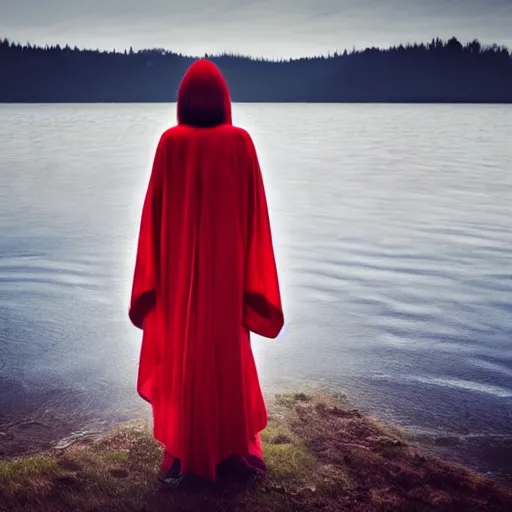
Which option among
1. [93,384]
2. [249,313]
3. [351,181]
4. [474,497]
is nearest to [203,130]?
[249,313]

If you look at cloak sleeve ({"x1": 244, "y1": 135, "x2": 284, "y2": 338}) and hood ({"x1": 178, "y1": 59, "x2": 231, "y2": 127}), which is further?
cloak sleeve ({"x1": 244, "y1": 135, "x2": 284, "y2": 338})

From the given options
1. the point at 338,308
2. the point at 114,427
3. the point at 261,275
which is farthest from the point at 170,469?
the point at 338,308

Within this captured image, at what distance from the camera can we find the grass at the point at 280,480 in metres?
3.50

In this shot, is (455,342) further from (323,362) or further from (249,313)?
(249,313)

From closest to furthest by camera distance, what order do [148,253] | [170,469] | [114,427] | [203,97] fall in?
[203,97], [148,253], [170,469], [114,427]

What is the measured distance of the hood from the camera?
3330 millimetres

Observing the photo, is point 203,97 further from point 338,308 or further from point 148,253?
point 338,308

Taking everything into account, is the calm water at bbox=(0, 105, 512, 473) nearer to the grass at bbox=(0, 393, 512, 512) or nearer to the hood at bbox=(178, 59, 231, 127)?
the grass at bbox=(0, 393, 512, 512)

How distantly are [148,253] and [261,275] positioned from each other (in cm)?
60

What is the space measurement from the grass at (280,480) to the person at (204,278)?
0.67ft

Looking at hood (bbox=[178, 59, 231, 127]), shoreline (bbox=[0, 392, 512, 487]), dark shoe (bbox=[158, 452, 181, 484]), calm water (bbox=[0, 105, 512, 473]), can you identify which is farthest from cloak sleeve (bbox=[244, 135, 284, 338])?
calm water (bbox=[0, 105, 512, 473])

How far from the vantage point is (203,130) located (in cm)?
337

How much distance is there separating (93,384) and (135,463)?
167 centimetres

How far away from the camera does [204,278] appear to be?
3424 millimetres
